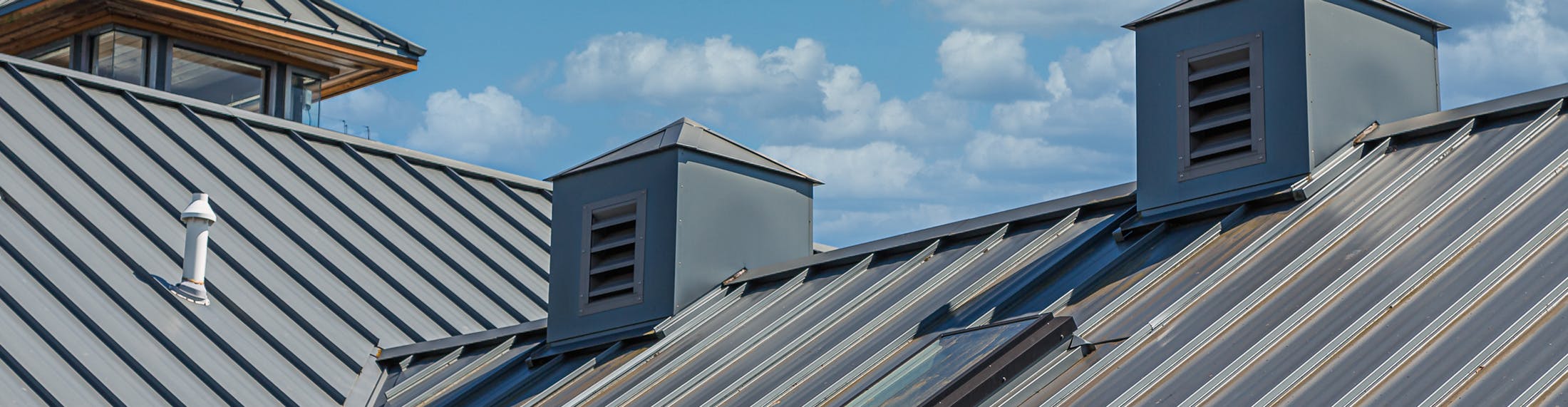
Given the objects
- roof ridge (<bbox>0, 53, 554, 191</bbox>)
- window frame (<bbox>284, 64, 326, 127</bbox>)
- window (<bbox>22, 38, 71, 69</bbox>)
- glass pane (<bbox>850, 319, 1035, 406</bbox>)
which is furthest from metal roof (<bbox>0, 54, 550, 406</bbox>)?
glass pane (<bbox>850, 319, 1035, 406</bbox>)

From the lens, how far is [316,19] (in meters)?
23.8

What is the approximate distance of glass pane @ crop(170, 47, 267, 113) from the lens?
23.3 meters

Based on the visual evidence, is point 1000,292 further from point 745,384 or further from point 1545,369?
point 1545,369

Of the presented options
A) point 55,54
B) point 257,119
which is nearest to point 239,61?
point 55,54

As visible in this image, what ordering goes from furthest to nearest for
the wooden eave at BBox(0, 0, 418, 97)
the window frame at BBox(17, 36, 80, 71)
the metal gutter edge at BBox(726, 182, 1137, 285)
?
the window frame at BBox(17, 36, 80, 71) → the wooden eave at BBox(0, 0, 418, 97) → the metal gutter edge at BBox(726, 182, 1137, 285)

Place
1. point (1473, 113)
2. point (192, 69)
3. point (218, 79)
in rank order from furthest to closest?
1. point (218, 79)
2. point (192, 69)
3. point (1473, 113)

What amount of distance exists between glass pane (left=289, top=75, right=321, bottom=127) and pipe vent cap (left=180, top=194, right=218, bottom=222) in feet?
25.6

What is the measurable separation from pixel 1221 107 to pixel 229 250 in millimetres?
9136

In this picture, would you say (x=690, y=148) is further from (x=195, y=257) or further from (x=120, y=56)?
Result: (x=120, y=56)

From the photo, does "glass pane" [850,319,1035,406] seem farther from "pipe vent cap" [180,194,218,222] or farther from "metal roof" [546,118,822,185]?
"pipe vent cap" [180,194,218,222]

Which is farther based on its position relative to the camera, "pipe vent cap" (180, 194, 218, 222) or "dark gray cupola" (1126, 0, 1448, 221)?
"pipe vent cap" (180, 194, 218, 222)

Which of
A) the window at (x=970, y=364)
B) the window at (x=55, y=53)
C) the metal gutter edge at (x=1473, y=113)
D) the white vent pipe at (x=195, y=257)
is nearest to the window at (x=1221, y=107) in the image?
the metal gutter edge at (x=1473, y=113)

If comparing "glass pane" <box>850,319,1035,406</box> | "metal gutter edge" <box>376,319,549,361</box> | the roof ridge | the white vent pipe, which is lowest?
"glass pane" <box>850,319,1035,406</box>

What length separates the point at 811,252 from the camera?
53.9 ft
